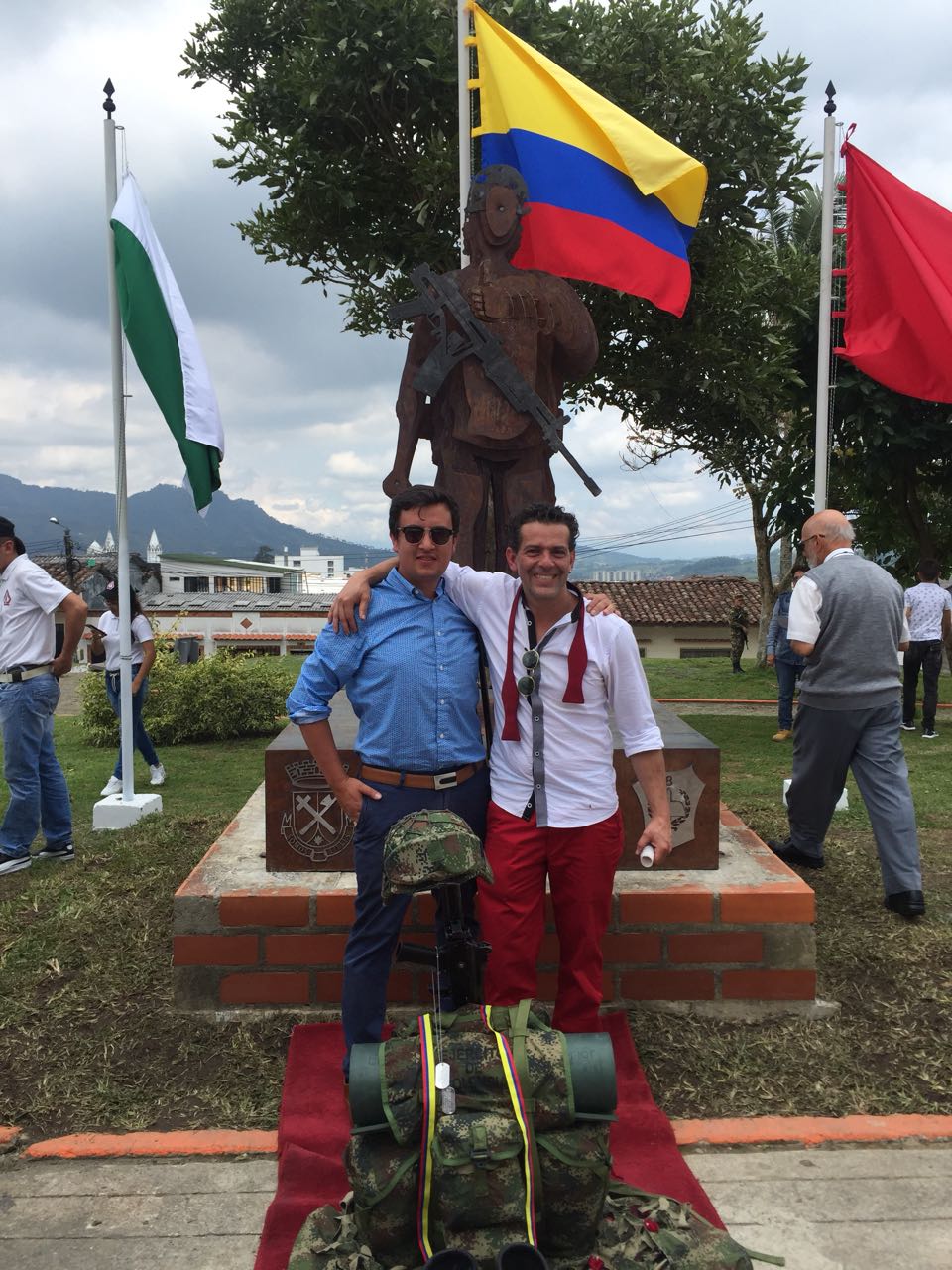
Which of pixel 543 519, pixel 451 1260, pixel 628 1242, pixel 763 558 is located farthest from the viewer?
pixel 763 558

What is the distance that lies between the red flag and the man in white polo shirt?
4835 millimetres

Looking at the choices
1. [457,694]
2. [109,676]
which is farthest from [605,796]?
[109,676]

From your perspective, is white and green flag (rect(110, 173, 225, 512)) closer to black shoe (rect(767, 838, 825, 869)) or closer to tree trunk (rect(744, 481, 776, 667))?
black shoe (rect(767, 838, 825, 869))

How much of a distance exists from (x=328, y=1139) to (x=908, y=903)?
2.78 meters

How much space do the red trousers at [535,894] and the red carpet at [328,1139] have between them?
0.43m

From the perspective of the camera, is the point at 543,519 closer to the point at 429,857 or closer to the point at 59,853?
the point at 429,857

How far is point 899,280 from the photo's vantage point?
18.3ft

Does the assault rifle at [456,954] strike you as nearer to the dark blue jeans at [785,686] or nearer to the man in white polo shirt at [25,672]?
the man in white polo shirt at [25,672]

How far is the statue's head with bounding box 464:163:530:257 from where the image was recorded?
447 cm

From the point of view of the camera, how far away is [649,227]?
17.9 ft

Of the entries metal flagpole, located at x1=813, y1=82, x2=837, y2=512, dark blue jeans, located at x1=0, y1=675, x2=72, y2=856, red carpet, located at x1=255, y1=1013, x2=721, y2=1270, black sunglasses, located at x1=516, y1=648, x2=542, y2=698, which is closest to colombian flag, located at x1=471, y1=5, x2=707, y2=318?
metal flagpole, located at x1=813, y1=82, x2=837, y2=512

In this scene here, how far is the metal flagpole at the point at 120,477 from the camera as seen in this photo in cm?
584

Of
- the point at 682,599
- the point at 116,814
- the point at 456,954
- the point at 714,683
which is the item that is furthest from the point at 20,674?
the point at 682,599

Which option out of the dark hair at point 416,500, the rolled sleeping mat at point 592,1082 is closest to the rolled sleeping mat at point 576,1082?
the rolled sleeping mat at point 592,1082
